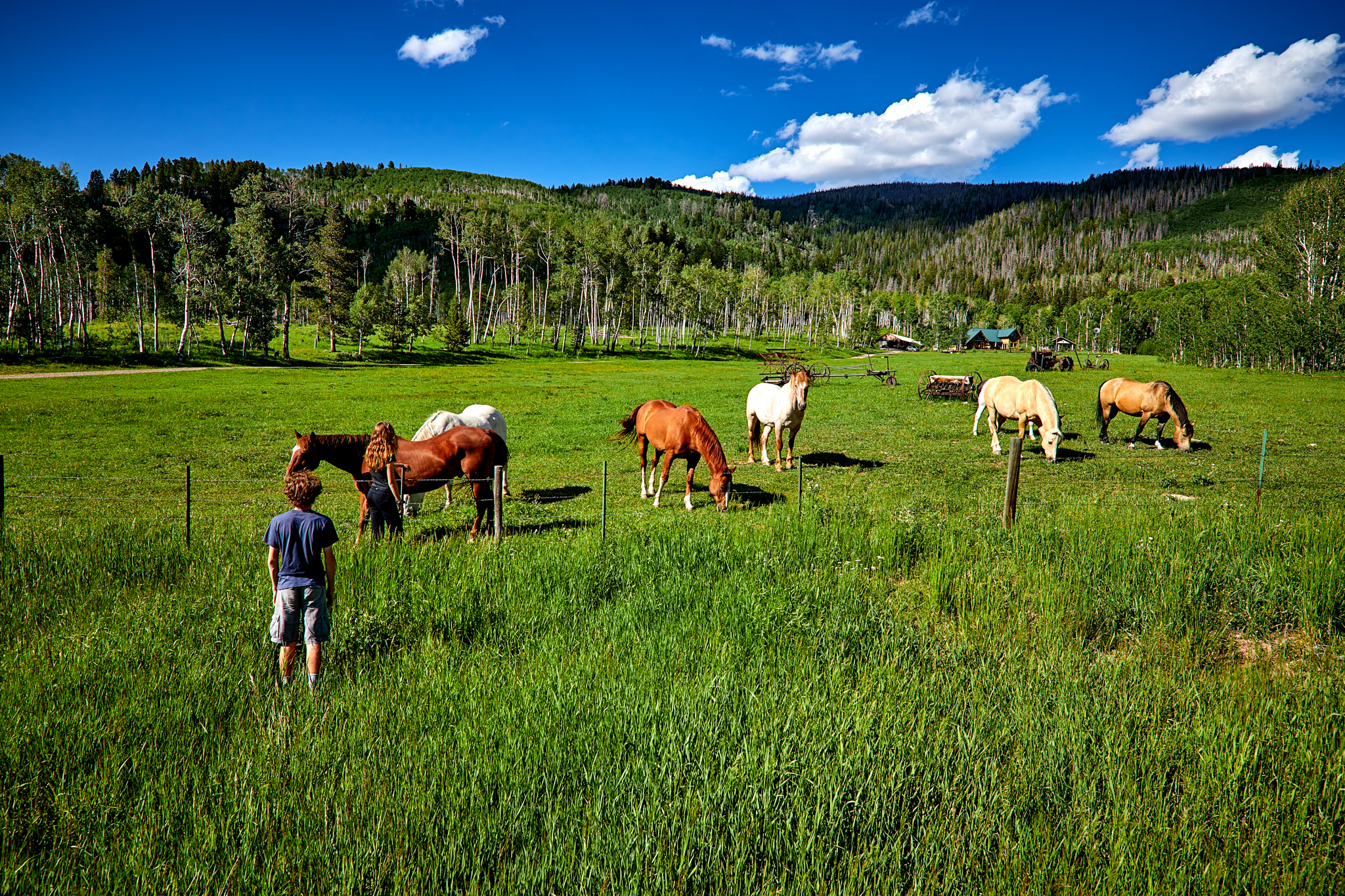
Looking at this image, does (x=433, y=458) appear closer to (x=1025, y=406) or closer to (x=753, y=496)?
(x=753, y=496)

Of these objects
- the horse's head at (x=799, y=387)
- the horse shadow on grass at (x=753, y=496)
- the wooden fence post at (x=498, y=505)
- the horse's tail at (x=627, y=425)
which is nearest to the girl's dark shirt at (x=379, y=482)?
the wooden fence post at (x=498, y=505)

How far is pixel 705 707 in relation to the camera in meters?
4.89

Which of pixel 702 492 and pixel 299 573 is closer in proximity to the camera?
pixel 299 573

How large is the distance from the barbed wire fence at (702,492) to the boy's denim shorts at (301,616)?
458 centimetres

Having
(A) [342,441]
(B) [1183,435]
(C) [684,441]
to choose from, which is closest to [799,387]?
(C) [684,441]

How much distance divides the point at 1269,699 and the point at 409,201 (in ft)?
633

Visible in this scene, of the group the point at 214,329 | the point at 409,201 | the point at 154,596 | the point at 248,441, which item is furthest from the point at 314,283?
the point at 409,201

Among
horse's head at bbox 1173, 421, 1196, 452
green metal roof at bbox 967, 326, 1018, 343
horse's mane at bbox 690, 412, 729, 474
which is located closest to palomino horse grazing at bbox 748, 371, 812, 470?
horse's mane at bbox 690, 412, 729, 474

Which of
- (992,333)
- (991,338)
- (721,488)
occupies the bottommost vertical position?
(721,488)

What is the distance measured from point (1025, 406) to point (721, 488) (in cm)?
1279

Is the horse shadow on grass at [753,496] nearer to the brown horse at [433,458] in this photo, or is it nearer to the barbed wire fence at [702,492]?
the barbed wire fence at [702,492]

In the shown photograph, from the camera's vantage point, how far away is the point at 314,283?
60750mm

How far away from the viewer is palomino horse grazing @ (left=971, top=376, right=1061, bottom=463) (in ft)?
62.2

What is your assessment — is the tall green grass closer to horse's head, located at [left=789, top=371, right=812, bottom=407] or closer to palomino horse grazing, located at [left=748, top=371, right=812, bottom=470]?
horse's head, located at [left=789, top=371, right=812, bottom=407]
